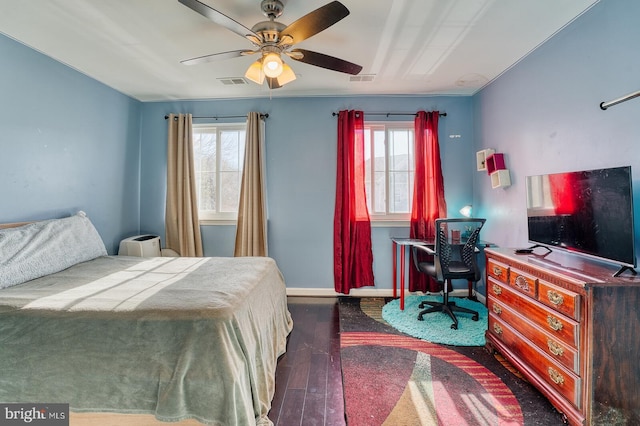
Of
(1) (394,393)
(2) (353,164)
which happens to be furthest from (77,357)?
(2) (353,164)

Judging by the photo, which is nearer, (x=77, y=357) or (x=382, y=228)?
(x=77, y=357)

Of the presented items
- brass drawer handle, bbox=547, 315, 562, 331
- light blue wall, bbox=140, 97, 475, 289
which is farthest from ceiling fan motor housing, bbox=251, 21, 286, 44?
brass drawer handle, bbox=547, 315, 562, 331

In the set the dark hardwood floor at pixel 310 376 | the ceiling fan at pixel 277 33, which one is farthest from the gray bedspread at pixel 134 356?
the ceiling fan at pixel 277 33

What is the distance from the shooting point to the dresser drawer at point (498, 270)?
81.2 inches

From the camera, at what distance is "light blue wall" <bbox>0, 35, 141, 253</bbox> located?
7.53 feet

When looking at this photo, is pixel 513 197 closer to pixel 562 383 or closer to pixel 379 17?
pixel 562 383

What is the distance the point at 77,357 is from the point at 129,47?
2.47 m

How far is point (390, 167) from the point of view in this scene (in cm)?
359

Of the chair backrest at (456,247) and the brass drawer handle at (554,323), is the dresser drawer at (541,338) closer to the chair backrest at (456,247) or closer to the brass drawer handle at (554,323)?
the brass drawer handle at (554,323)

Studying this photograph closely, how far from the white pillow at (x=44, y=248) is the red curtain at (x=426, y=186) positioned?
3.40 metres

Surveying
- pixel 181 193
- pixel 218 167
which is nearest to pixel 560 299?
pixel 218 167

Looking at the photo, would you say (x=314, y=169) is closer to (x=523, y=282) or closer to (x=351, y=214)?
(x=351, y=214)

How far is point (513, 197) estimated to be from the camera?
9.21 feet

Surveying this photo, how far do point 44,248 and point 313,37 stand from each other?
2.71 metres
